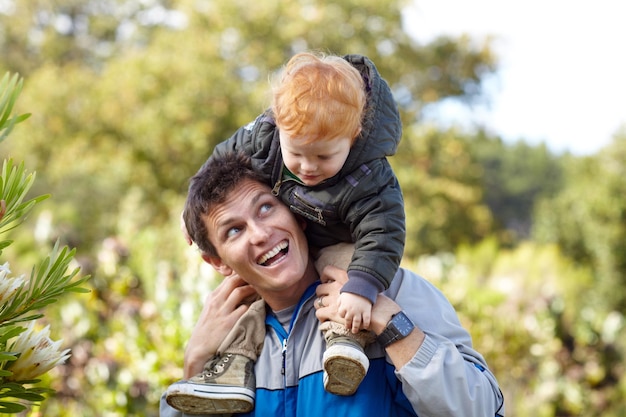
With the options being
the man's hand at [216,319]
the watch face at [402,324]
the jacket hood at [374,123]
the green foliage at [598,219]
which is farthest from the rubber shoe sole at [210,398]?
the green foliage at [598,219]

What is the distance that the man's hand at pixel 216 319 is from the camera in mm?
2805

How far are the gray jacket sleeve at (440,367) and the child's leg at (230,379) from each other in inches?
19.5

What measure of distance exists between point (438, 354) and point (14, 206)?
1.28 metres

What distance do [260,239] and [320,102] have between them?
49cm

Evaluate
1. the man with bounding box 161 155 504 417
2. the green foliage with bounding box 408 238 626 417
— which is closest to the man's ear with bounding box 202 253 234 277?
the man with bounding box 161 155 504 417

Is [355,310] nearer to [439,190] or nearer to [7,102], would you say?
[7,102]

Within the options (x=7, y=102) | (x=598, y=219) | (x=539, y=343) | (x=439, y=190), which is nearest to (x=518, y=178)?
(x=439, y=190)

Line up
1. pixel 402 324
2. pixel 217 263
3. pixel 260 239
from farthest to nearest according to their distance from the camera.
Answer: pixel 217 263 < pixel 260 239 < pixel 402 324

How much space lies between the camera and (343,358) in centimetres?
233

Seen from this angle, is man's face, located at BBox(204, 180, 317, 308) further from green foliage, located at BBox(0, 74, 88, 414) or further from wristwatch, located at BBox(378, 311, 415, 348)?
green foliage, located at BBox(0, 74, 88, 414)

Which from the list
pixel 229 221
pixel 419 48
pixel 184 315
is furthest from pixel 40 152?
pixel 229 221

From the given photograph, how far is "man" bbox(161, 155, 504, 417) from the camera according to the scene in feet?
7.75

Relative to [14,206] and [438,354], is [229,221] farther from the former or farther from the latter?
[14,206]

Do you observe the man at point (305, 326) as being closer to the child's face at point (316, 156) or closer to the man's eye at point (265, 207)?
the man's eye at point (265, 207)
